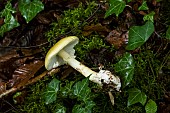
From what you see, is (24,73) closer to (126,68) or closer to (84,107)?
(84,107)

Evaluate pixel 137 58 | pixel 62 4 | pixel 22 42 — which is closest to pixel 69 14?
pixel 62 4

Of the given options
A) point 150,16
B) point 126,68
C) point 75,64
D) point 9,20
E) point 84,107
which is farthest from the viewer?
point 9,20

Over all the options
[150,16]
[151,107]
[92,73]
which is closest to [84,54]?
[92,73]

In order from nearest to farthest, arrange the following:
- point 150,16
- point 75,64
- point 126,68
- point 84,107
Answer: point 84,107
point 126,68
point 75,64
point 150,16

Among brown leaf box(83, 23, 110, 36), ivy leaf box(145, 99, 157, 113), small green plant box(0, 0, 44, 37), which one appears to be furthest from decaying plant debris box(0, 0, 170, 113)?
small green plant box(0, 0, 44, 37)

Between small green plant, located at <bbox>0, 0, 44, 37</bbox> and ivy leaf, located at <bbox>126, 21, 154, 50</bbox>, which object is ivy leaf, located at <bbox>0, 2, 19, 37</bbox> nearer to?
small green plant, located at <bbox>0, 0, 44, 37</bbox>

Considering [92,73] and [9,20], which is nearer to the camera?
[92,73]
